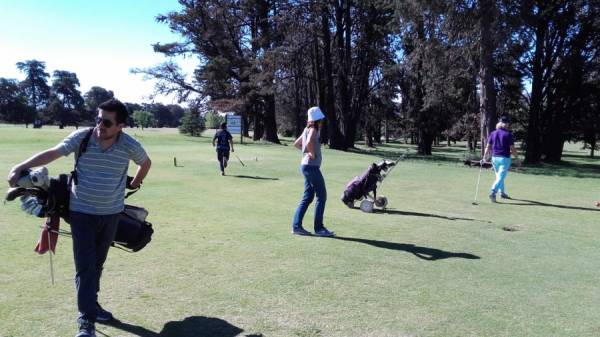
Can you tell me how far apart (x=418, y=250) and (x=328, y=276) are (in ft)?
6.43

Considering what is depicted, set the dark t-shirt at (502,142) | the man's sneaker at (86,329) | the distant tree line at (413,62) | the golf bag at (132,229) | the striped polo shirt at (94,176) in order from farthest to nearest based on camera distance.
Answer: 1. the distant tree line at (413,62)
2. the dark t-shirt at (502,142)
3. the golf bag at (132,229)
4. the striped polo shirt at (94,176)
5. the man's sneaker at (86,329)

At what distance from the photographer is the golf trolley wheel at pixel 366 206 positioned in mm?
10547

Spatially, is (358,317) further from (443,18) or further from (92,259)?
(443,18)

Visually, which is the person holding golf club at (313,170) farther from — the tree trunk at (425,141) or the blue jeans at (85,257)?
the tree trunk at (425,141)

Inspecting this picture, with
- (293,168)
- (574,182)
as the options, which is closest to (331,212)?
(293,168)

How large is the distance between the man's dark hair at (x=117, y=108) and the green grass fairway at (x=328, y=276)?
177cm

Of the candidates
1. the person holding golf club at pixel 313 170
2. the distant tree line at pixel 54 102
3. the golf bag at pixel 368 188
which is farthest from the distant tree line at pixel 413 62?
the distant tree line at pixel 54 102

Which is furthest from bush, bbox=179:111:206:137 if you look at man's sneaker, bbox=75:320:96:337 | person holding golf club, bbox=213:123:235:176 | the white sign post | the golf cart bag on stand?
man's sneaker, bbox=75:320:96:337

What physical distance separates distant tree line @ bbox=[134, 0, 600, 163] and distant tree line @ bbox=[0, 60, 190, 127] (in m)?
56.2

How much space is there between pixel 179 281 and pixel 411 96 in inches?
1526

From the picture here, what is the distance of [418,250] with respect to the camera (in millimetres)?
7277

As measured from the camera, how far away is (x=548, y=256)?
23.4 feet

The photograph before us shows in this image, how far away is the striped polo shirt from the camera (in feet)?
13.4

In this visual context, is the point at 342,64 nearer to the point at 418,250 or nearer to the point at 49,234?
the point at 418,250
